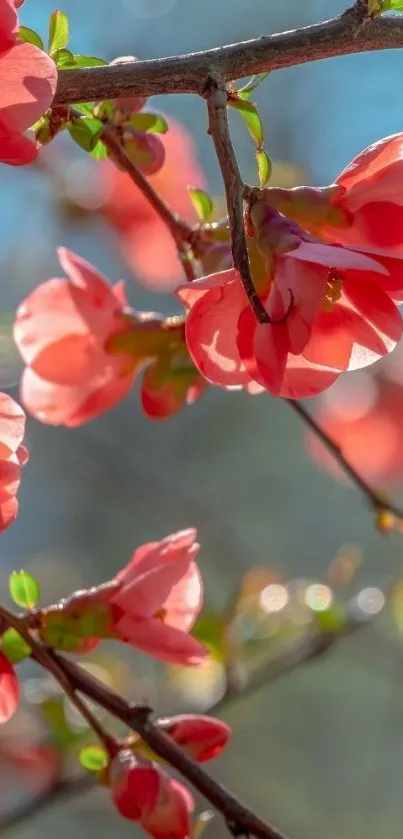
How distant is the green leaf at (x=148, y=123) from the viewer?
631 mm

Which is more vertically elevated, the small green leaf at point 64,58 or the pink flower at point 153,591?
the small green leaf at point 64,58

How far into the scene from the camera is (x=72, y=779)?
1.09 metres

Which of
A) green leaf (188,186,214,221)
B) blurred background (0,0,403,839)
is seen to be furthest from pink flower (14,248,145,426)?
blurred background (0,0,403,839)

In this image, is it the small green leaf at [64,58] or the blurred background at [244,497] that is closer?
the small green leaf at [64,58]

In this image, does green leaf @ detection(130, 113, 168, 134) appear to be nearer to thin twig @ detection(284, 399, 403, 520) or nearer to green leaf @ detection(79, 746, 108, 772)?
thin twig @ detection(284, 399, 403, 520)

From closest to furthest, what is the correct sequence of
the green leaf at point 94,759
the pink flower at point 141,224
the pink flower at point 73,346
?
the green leaf at point 94,759 → the pink flower at point 73,346 → the pink flower at point 141,224

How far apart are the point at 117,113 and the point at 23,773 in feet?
3.33

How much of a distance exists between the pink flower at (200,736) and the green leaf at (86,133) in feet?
1.06

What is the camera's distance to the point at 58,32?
508 mm

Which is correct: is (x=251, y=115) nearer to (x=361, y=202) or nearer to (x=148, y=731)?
(x=361, y=202)

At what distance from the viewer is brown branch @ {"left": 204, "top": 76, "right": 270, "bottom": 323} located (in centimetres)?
41

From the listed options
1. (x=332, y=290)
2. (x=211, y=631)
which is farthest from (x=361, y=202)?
(x=211, y=631)

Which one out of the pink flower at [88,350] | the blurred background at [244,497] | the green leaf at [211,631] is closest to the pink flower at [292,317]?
the pink flower at [88,350]

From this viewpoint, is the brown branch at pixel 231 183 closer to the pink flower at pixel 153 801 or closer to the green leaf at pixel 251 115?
the green leaf at pixel 251 115
